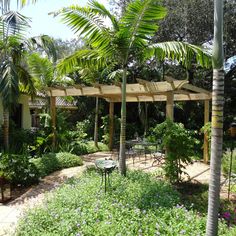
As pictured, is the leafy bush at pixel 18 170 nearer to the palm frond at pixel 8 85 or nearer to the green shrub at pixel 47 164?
the green shrub at pixel 47 164

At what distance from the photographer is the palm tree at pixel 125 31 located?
6.12 meters

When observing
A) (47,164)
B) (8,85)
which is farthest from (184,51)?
(47,164)

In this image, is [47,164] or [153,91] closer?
[153,91]

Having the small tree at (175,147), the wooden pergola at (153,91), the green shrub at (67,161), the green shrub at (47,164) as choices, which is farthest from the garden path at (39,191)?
the wooden pergola at (153,91)

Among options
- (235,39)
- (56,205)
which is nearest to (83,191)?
(56,205)

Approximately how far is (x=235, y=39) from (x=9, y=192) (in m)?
13.1

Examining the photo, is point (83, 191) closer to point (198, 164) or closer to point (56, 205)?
point (56, 205)

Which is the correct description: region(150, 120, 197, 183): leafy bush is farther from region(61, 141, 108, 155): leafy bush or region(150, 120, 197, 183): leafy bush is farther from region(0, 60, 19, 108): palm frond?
region(61, 141, 108, 155): leafy bush

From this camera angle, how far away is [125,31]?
249 inches

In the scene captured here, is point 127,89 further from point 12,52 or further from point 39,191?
point 39,191

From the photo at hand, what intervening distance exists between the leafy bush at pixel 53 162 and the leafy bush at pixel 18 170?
0.61 metres

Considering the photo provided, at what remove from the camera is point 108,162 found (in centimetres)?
646

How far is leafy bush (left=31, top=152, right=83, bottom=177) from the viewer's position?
848cm

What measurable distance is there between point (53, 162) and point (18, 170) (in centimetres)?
209
